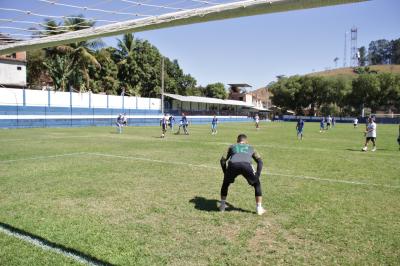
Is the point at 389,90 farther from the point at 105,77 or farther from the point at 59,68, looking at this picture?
the point at 59,68

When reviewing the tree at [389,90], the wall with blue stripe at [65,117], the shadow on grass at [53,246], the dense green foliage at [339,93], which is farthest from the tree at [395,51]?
the shadow on grass at [53,246]

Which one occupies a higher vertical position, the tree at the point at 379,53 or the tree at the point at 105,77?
the tree at the point at 379,53

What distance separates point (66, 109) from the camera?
139ft

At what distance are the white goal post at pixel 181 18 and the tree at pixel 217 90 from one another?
8559cm

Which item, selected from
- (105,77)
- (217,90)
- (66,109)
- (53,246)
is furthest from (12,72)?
(217,90)

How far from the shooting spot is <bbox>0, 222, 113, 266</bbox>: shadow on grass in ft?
16.1

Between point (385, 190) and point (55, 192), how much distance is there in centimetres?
811

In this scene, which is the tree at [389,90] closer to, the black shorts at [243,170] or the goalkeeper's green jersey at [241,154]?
the goalkeeper's green jersey at [241,154]

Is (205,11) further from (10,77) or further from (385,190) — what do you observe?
(10,77)

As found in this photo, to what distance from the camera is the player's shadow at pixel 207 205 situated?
755 centimetres

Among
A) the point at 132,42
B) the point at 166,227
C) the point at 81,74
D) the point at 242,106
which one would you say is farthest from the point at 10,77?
the point at 242,106

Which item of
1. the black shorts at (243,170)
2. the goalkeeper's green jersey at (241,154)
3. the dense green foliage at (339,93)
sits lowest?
the black shorts at (243,170)

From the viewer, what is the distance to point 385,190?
9531mm

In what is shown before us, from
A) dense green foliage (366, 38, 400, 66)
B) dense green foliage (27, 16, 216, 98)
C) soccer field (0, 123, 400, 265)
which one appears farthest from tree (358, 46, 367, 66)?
soccer field (0, 123, 400, 265)
